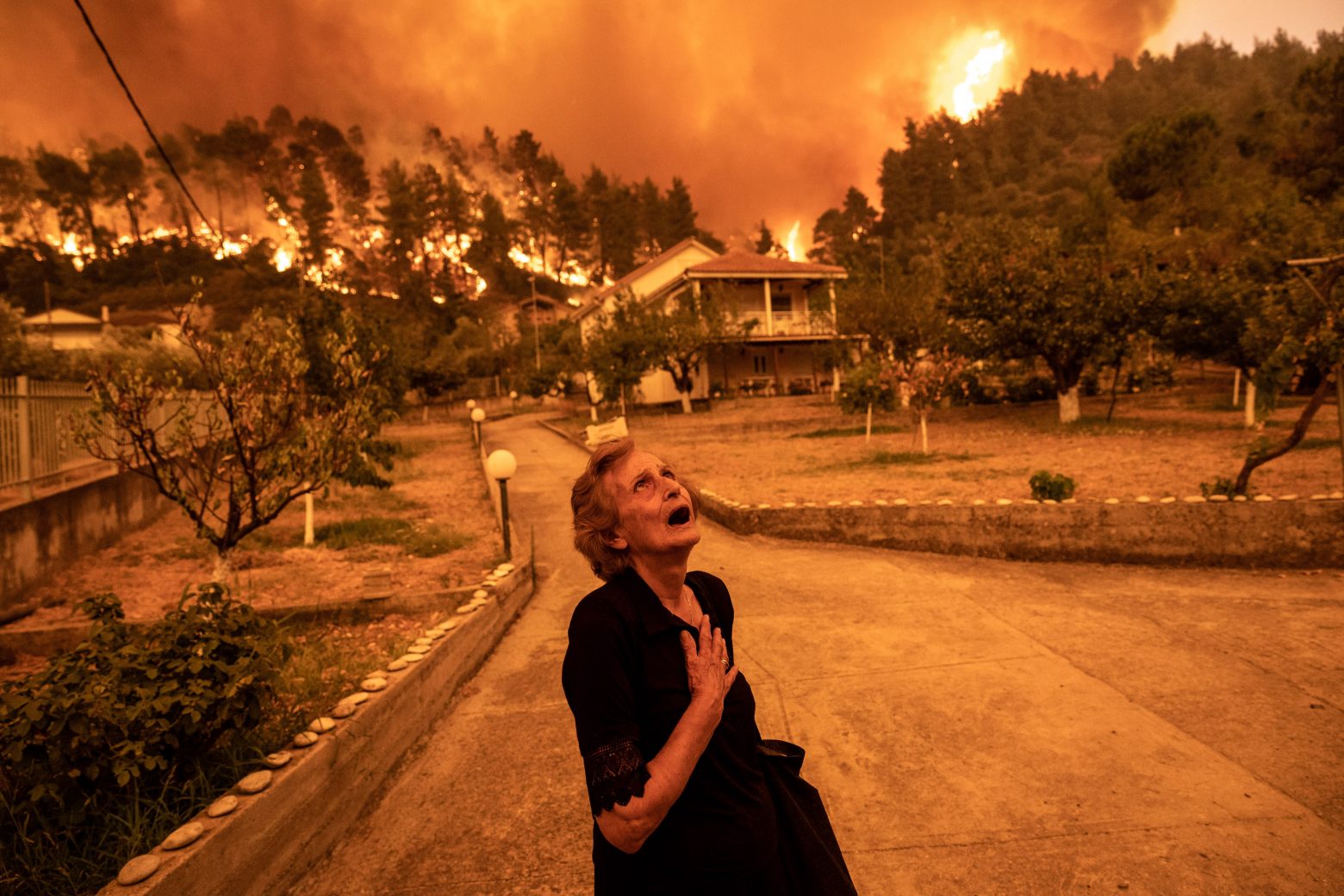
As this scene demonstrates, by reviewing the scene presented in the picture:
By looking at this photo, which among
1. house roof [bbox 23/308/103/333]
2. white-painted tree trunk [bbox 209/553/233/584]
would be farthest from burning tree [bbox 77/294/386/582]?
house roof [bbox 23/308/103/333]

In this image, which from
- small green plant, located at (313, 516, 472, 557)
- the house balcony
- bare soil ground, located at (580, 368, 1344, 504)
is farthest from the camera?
the house balcony

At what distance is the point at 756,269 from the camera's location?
37.4 m

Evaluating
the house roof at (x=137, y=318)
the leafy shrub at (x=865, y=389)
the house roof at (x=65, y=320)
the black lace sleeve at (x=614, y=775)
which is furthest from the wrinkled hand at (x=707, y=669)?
the house roof at (x=65, y=320)

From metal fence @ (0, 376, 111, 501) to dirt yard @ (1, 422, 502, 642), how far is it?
114 centimetres

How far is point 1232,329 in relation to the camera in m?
17.7

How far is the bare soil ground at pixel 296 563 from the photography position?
7129 mm

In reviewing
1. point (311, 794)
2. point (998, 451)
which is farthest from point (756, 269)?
point (311, 794)

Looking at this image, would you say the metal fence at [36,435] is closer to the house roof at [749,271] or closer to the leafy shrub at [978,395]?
the leafy shrub at [978,395]

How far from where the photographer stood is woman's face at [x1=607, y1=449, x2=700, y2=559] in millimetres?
1727

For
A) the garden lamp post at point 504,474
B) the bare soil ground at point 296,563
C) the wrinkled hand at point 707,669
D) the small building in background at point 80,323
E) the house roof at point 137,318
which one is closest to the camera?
the wrinkled hand at point 707,669

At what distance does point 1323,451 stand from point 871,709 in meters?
13.6

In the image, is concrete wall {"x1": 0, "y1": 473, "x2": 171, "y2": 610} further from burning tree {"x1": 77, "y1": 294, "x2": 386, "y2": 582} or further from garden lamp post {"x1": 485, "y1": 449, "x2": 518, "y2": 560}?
garden lamp post {"x1": 485, "y1": 449, "x2": 518, "y2": 560}

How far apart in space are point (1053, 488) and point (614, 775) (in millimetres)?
8432

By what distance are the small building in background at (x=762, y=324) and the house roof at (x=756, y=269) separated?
0.05 m
